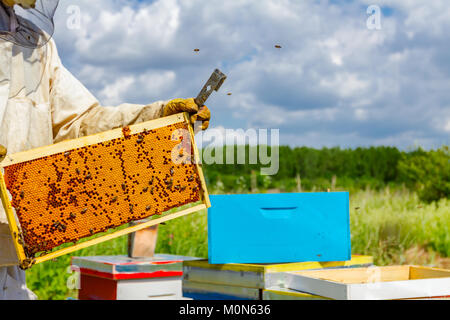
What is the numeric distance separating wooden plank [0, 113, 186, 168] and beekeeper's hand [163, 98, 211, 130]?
0.05m

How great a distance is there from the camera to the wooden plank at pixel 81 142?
2.55 m

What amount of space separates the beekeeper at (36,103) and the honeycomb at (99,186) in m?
0.25

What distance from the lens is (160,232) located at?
26.6 feet

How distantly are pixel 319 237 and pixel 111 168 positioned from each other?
147 centimetres

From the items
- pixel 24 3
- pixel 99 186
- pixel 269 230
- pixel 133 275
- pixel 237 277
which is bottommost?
pixel 133 275

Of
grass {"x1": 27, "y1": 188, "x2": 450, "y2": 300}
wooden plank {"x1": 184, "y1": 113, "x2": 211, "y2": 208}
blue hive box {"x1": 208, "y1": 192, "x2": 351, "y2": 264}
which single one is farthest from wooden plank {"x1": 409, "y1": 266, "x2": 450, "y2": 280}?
grass {"x1": 27, "y1": 188, "x2": 450, "y2": 300}

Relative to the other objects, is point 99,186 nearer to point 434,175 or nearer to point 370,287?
point 370,287

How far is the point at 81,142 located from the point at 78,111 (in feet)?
2.06

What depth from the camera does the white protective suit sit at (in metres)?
2.92

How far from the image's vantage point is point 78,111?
10.6 feet

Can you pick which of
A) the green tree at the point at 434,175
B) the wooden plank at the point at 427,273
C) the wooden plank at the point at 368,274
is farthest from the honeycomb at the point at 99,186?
the green tree at the point at 434,175

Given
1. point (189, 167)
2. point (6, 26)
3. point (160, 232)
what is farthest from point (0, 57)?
point (160, 232)

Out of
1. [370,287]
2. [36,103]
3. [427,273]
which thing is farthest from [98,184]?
[427,273]

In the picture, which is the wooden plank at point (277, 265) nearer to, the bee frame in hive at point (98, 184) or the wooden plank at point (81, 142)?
the bee frame in hive at point (98, 184)
